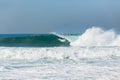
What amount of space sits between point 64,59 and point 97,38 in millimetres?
15035

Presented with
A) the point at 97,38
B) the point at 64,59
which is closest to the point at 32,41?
the point at 97,38

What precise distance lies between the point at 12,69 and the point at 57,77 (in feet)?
8.66

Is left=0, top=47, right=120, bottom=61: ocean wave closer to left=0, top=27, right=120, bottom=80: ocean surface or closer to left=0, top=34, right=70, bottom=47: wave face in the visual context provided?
left=0, top=27, right=120, bottom=80: ocean surface

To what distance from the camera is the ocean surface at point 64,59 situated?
42.5 ft

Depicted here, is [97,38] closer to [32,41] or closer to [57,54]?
[32,41]

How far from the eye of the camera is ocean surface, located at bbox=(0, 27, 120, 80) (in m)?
13.0

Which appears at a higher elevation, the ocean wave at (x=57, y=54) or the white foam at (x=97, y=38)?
the white foam at (x=97, y=38)

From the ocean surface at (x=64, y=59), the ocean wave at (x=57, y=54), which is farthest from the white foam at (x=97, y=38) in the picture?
the ocean wave at (x=57, y=54)

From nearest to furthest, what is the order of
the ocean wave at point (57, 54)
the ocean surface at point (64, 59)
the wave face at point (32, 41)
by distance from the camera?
the ocean surface at point (64, 59)
the ocean wave at point (57, 54)
the wave face at point (32, 41)

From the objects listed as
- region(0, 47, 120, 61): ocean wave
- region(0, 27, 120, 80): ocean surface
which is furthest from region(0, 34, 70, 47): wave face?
region(0, 47, 120, 61): ocean wave

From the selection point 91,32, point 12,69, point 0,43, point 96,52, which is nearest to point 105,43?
point 91,32

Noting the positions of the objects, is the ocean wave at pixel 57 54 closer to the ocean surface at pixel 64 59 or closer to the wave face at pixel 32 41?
the ocean surface at pixel 64 59

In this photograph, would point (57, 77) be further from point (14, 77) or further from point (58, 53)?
point (58, 53)

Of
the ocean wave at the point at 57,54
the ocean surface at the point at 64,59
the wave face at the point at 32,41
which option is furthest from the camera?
the wave face at the point at 32,41
